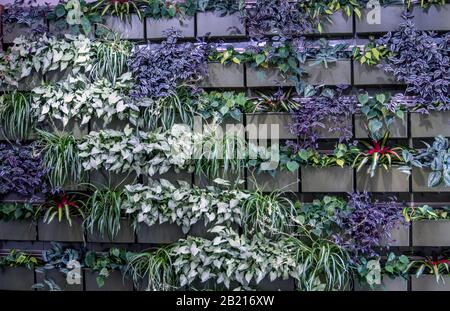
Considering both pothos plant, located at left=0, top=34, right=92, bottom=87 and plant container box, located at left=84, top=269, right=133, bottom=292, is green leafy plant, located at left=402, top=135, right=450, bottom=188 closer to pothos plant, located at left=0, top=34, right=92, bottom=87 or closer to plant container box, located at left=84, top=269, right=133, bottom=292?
plant container box, located at left=84, top=269, right=133, bottom=292

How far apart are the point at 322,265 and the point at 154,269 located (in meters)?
0.91

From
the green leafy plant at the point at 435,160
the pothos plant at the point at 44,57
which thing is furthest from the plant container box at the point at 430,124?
the pothos plant at the point at 44,57

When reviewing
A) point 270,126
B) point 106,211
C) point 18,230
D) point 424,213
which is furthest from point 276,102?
point 18,230

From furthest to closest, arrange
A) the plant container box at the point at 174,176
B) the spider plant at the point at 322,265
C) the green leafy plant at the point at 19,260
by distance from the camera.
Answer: the green leafy plant at the point at 19,260 → the plant container box at the point at 174,176 → the spider plant at the point at 322,265

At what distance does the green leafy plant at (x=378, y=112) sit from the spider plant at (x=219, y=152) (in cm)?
69

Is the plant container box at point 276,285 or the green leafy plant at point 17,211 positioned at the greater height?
the green leafy plant at point 17,211

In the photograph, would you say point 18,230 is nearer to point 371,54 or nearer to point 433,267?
point 371,54

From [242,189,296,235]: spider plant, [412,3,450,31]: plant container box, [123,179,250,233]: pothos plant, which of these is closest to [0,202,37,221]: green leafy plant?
[123,179,250,233]: pothos plant

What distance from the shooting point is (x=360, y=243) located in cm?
258

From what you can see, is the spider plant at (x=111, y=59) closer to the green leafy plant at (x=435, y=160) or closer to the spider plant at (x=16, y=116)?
the spider plant at (x=16, y=116)

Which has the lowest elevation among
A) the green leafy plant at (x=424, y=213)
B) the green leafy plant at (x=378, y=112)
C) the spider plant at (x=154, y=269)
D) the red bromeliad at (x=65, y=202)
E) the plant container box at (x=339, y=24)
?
the spider plant at (x=154, y=269)

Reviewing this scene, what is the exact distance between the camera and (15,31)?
284 centimetres

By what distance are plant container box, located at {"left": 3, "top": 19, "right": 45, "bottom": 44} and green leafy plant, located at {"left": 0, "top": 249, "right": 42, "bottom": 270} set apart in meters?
1.28

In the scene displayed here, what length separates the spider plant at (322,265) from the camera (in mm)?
2500
